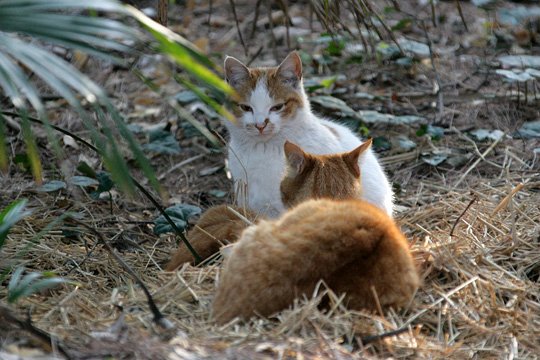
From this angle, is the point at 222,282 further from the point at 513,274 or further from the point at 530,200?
the point at 530,200

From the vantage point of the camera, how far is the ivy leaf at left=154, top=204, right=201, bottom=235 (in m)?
A: 4.26

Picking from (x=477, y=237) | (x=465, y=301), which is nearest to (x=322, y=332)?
(x=465, y=301)

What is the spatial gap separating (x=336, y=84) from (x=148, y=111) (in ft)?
4.81

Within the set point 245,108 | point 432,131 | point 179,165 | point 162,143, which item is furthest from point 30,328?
point 432,131

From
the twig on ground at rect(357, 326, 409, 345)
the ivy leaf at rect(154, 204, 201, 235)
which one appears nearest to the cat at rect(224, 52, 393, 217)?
the ivy leaf at rect(154, 204, 201, 235)

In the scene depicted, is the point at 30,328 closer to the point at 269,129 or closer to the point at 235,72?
the point at 269,129

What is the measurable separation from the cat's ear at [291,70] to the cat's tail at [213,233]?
121cm

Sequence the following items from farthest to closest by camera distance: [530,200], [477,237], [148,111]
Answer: [148,111] < [530,200] < [477,237]

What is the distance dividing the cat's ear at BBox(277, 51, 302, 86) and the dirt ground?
0.29m

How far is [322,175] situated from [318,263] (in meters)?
0.98

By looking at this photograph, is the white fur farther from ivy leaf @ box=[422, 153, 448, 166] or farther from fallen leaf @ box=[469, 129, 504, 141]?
fallen leaf @ box=[469, 129, 504, 141]

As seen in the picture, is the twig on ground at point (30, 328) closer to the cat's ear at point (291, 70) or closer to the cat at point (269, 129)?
the cat at point (269, 129)

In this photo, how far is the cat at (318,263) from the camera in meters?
2.86

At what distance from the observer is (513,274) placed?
3.70m
